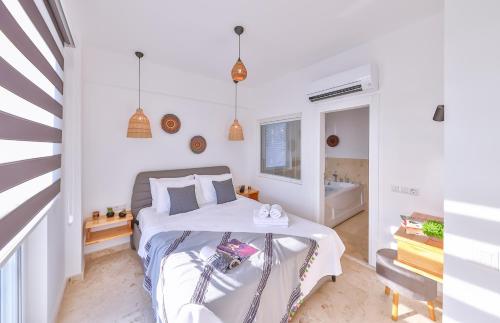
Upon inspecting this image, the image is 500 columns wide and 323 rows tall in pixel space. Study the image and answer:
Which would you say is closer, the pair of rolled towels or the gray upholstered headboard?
the pair of rolled towels

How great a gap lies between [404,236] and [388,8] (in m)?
2.14

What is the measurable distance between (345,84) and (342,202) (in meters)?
2.44

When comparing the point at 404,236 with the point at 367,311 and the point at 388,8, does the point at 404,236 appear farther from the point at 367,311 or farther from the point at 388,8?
the point at 388,8

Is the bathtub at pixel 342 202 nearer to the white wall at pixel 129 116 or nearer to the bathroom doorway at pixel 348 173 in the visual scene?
the bathroom doorway at pixel 348 173

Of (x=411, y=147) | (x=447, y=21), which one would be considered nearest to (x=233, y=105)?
(x=411, y=147)

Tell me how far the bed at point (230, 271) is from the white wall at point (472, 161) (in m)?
0.96

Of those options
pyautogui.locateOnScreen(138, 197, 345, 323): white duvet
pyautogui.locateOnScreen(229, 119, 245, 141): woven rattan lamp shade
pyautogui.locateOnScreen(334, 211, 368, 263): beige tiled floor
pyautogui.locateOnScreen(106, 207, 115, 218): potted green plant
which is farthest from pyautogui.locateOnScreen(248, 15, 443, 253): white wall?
pyautogui.locateOnScreen(106, 207, 115, 218): potted green plant

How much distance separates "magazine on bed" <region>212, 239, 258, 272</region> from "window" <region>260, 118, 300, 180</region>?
212 centimetres

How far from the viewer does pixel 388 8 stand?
1913 mm

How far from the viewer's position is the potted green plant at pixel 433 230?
1.50 meters

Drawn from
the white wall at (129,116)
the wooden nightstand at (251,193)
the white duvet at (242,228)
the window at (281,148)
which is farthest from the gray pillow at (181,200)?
the window at (281,148)

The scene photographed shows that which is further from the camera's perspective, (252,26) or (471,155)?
(252,26)

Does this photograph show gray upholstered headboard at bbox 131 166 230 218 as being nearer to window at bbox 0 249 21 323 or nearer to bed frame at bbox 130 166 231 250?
bed frame at bbox 130 166 231 250

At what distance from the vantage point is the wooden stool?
5.28 feet
